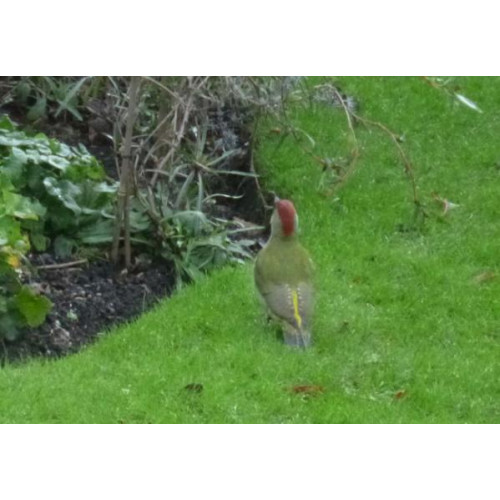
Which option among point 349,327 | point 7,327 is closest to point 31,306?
point 7,327

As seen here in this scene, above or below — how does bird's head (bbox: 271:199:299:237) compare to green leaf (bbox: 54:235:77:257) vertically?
above

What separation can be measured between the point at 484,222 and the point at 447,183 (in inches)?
30.5

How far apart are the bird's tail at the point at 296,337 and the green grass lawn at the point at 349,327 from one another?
0.09m

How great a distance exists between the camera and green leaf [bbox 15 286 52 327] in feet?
27.5

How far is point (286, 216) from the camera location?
8.65m

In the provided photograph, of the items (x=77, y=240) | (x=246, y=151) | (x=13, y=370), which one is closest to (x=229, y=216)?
(x=246, y=151)

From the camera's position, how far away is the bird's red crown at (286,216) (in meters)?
8.66

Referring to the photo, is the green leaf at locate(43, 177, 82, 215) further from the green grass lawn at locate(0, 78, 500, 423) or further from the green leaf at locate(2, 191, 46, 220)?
the green grass lawn at locate(0, 78, 500, 423)

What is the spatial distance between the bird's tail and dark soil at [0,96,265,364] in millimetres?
1336

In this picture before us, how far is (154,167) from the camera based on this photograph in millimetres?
10469

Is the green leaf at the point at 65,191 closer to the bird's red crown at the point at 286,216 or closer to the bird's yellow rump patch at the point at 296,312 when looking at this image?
the bird's red crown at the point at 286,216

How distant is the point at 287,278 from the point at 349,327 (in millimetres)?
580

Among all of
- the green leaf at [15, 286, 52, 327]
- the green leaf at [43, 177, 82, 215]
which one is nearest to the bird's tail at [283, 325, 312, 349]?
the green leaf at [15, 286, 52, 327]

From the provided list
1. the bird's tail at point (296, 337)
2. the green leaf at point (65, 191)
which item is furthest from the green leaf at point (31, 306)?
the bird's tail at point (296, 337)
